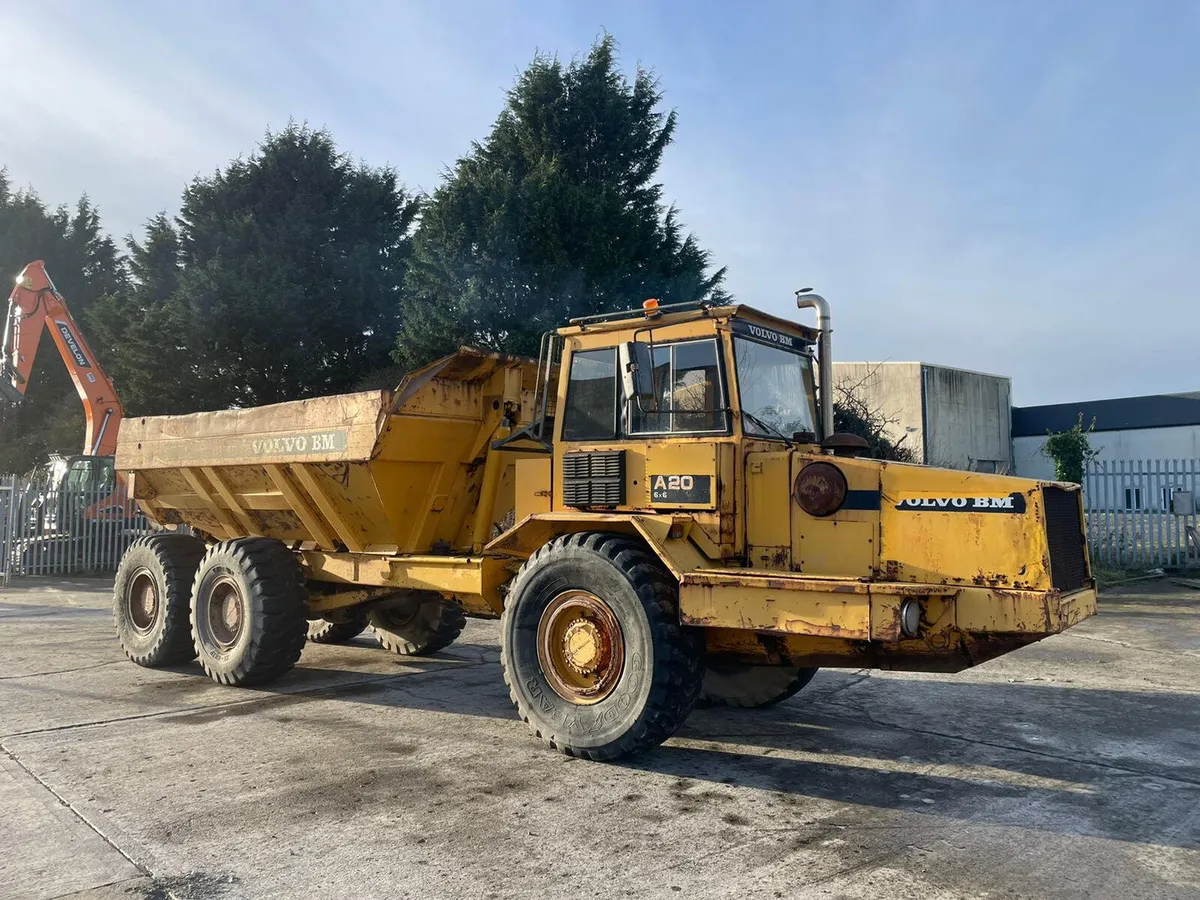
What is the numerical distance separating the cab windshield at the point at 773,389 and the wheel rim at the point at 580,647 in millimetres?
1485

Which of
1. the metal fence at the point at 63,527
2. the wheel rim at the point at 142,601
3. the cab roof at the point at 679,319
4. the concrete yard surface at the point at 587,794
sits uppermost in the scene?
the cab roof at the point at 679,319

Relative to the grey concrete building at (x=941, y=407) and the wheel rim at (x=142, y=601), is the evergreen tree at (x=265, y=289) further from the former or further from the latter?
the grey concrete building at (x=941, y=407)

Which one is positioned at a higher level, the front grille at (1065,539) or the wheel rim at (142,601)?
Result: the front grille at (1065,539)

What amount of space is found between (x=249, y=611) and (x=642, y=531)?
379 centimetres

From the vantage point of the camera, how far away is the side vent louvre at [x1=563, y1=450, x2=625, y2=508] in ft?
18.9

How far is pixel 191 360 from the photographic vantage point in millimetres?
21438

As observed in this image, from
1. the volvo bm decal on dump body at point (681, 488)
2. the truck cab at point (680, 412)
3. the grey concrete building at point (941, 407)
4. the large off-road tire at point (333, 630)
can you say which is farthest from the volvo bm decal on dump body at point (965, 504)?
the grey concrete building at point (941, 407)

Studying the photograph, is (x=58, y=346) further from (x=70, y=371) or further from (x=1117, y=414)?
(x=1117, y=414)

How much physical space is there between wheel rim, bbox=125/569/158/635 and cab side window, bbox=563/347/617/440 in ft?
16.6

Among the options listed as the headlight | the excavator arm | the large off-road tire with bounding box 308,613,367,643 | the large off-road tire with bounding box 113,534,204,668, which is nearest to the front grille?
the headlight

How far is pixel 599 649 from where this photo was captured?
5.45 m

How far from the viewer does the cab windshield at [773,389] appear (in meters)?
5.62

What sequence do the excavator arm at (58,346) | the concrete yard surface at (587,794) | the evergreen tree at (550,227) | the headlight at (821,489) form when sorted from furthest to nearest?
the excavator arm at (58,346) → the evergreen tree at (550,227) → the headlight at (821,489) → the concrete yard surface at (587,794)

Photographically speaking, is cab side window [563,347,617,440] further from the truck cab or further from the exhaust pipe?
the exhaust pipe
